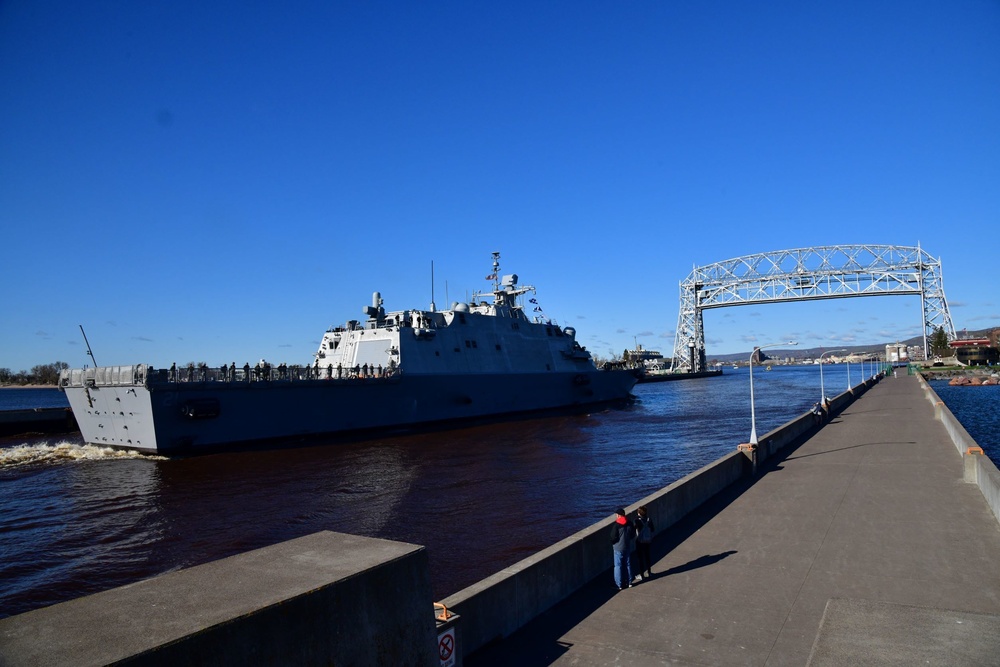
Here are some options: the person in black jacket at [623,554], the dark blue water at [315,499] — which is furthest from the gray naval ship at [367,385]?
the person in black jacket at [623,554]

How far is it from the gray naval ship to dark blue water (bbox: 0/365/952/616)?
1.38 meters

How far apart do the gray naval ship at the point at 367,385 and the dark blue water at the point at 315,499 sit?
4.52ft

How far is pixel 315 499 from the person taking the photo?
1673 centimetres

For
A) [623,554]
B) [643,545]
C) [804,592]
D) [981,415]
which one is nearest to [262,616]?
[623,554]

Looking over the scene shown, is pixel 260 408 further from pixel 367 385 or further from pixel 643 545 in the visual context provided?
pixel 643 545

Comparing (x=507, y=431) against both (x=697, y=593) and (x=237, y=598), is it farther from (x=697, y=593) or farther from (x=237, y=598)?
(x=237, y=598)

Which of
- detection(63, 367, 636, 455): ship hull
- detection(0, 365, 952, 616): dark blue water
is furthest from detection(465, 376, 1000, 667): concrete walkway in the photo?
detection(63, 367, 636, 455): ship hull

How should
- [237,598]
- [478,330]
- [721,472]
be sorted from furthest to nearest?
[478,330] < [721,472] < [237,598]

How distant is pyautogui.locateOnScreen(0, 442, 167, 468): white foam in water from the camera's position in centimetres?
2330

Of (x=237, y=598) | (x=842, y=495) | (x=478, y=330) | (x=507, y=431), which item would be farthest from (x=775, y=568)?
(x=478, y=330)

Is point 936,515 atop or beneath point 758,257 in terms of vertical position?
beneath

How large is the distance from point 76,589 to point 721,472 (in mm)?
11829

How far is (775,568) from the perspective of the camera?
7.66 m

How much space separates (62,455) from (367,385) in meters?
12.0
